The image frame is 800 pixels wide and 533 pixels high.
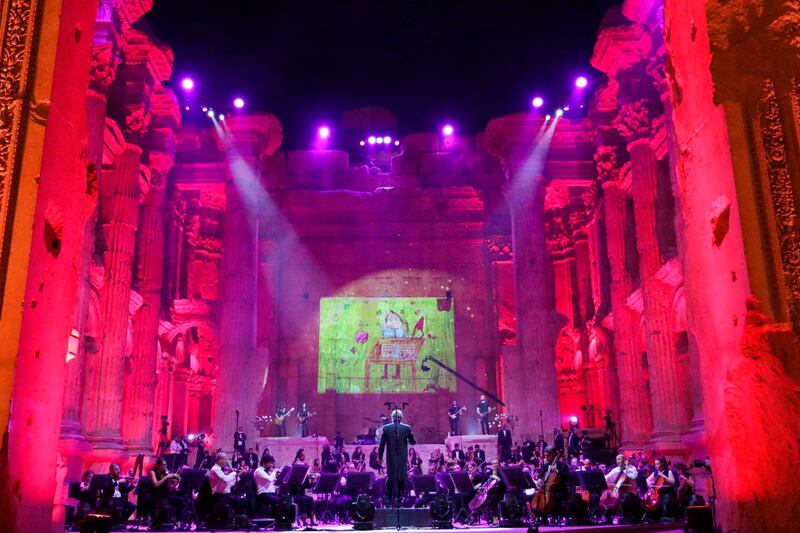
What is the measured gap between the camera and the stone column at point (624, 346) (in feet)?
71.1

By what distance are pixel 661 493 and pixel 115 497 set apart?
10.3 meters

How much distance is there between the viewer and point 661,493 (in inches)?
537

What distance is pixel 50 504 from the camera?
5.61 meters

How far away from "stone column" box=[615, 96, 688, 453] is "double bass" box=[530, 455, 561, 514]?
5.76m

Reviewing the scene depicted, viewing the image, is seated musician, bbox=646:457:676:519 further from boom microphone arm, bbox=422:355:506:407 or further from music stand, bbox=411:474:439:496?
boom microphone arm, bbox=422:355:506:407

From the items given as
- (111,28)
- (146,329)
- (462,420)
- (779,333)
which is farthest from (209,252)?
(779,333)

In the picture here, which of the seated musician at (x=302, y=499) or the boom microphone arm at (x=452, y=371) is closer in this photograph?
the seated musician at (x=302, y=499)

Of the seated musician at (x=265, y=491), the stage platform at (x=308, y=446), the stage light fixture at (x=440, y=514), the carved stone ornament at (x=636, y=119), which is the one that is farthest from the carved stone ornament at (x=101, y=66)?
the carved stone ornament at (x=636, y=119)

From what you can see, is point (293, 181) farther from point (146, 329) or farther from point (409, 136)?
point (146, 329)

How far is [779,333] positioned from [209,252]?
27.9 m

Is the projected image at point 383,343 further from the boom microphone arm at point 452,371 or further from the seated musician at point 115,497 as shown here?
the seated musician at point 115,497

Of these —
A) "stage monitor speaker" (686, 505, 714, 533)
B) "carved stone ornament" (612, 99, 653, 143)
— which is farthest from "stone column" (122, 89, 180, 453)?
"stage monitor speaker" (686, 505, 714, 533)

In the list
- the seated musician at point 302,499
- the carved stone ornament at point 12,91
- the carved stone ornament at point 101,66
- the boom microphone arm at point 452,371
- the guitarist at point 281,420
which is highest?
the carved stone ornament at point 101,66

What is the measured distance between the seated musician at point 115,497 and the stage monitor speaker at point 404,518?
4.58m
